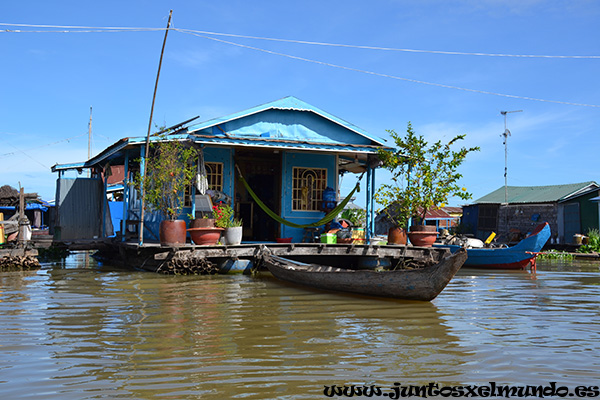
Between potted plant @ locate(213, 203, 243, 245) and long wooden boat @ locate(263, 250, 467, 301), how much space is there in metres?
2.17

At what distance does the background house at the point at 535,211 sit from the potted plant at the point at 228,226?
18684mm

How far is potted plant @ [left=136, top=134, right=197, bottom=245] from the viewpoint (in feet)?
33.9

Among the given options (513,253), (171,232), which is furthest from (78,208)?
(513,253)

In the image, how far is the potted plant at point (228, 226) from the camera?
10.7 meters

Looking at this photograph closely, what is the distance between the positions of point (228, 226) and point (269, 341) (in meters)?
6.05

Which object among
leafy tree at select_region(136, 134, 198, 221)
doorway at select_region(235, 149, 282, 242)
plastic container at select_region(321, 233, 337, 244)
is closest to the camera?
leafy tree at select_region(136, 134, 198, 221)

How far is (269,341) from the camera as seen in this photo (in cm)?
498

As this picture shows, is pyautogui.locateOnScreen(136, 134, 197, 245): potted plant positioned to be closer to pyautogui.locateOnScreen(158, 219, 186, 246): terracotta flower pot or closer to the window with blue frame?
pyautogui.locateOnScreen(158, 219, 186, 246): terracotta flower pot

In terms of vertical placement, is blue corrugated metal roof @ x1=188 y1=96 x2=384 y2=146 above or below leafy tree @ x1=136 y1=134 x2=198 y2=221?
above

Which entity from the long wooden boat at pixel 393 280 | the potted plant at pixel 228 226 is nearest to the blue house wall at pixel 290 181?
the potted plant at pixel 228 226
